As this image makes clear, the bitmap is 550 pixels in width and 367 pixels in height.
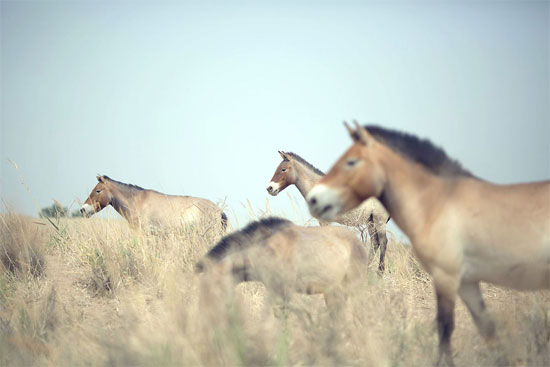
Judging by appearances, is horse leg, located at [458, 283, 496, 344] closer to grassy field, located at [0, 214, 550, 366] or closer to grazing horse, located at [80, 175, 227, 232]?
grassy field, located at [0, 214, 550, 366]

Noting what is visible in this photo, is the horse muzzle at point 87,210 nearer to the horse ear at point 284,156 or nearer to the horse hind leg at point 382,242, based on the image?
the horse ear at point 284,156

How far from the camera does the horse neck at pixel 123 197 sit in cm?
1201

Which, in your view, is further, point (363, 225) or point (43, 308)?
point (363, 225)

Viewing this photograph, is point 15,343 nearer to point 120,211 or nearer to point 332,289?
point 332,289

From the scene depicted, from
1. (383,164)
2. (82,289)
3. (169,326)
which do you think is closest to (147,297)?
(82,289)

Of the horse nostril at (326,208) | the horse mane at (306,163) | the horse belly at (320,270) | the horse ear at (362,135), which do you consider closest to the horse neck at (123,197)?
the horse mane at (306,163)

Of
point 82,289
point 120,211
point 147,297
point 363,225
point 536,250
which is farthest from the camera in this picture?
point 120,211

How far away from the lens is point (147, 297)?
6453mm

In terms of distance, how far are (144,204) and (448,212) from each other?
376 inches

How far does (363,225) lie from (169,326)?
6.75 meters

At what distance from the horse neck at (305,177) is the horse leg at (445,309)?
7279 millimetres

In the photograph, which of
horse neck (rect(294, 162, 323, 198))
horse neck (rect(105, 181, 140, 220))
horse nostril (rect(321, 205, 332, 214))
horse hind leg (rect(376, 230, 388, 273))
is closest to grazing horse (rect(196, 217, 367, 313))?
horse nostril (rect(321, 205, 332, 214))

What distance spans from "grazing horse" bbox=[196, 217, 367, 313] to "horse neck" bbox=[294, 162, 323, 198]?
231 inches

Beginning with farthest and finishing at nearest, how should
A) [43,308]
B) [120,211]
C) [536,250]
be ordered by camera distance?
[120,211] → [43,308] → [536,250]
